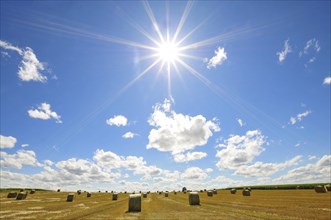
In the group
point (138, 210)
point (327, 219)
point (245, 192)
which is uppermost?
point (245, 192)

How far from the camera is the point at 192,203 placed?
3272cm

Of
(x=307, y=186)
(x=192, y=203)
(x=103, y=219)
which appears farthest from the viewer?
(x=307, y=186)

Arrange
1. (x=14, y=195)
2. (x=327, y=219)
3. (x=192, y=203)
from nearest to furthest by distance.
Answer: (x=327, y=219)
(x=192, y=203)
(x=14, y=195)

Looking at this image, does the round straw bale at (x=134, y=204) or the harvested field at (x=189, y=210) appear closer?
the harvested field at (x=189, y=210)

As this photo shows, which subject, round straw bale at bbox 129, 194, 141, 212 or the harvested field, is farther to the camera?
round straw bale at bbox 129, 194, 141, 212

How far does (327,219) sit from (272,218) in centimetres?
299

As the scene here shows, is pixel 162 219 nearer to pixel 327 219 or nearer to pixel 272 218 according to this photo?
pixel 272 218

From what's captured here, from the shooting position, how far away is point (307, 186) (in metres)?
77.2

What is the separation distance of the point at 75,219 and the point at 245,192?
135 ft

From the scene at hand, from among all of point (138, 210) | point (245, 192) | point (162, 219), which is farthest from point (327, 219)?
point (245, 192)

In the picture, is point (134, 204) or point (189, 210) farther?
point (134, 204)

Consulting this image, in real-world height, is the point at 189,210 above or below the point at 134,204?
below

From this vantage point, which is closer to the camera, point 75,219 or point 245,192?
point 75,219

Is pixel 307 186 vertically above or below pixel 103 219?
above
